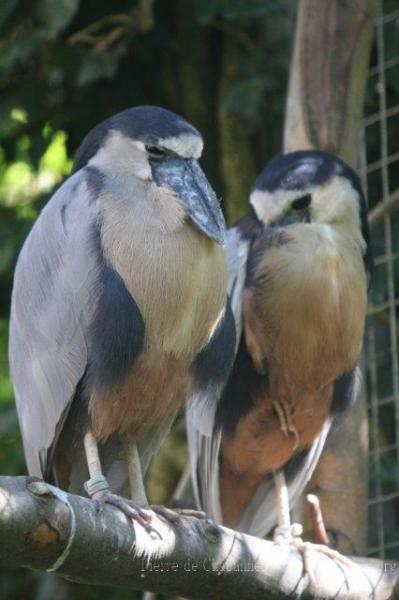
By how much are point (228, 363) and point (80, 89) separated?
1701mm

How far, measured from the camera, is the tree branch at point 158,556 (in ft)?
6.62

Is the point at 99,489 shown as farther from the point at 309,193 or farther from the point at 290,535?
the point at 309,193

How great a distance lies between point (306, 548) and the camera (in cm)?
295

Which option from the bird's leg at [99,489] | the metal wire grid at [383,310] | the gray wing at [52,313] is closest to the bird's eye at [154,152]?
the gray wing at [52,313]

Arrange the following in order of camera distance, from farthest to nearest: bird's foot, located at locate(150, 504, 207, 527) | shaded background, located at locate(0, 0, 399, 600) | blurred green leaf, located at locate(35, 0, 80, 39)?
shaded background, located at locate(0, 0, 399, 600) < blurred green leaf, located at locate(35, 0, 80, 39) < bird's foot, located at locate(150, 504, 207, 527)

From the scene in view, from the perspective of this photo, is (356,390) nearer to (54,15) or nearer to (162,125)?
(162,125)

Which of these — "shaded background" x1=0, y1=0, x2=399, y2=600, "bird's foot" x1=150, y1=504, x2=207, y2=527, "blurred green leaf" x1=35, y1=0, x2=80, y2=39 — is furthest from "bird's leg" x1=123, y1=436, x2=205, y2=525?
"blurred green leaf" x1=35, y1=0, x2=80, y2=39

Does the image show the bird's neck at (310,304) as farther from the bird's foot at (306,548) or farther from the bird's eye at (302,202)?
the bird's foot at (306,548)

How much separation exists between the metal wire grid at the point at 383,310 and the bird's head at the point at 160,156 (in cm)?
115

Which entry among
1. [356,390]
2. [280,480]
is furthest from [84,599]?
[356,390]

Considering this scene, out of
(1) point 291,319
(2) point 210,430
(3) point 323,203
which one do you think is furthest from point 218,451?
(3) point 323,203

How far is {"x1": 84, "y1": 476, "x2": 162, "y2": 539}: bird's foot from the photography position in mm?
2377

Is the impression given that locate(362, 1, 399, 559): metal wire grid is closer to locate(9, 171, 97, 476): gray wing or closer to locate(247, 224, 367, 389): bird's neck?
locate(247, 224, 367, 389): bird's neck

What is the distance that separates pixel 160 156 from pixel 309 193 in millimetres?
596
